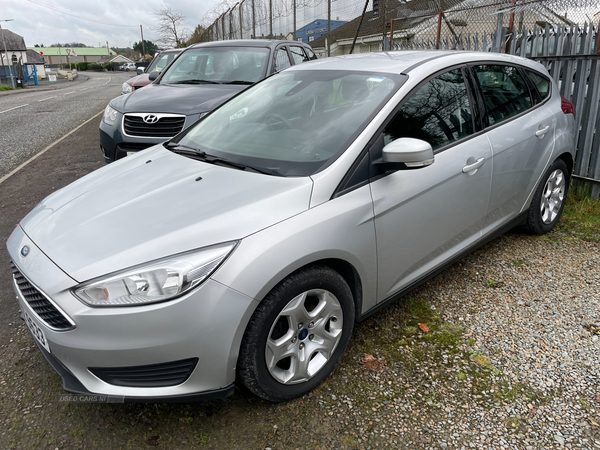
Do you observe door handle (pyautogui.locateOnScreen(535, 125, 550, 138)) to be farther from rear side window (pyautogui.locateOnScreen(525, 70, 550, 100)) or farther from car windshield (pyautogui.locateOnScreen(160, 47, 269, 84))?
car windshield (pyautogui.locateOnScreen(160, 47, 269, 84))

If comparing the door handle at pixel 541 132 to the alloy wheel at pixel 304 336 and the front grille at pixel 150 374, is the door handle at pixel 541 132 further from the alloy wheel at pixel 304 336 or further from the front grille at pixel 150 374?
the front grille at pixel 150 374

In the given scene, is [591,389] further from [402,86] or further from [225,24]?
[225,24]

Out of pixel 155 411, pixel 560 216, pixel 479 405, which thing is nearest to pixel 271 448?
pixel 155 411

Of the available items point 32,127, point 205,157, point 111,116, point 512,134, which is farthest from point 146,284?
point 32,127

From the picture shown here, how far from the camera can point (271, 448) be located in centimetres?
211

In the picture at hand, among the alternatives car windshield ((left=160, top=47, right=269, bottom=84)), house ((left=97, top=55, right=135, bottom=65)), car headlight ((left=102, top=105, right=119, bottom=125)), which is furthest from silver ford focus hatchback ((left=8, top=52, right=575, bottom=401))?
house ((left=97, top=55, right=135, bottom=65))

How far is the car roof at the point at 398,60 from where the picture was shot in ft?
9.72

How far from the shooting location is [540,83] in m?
3.93

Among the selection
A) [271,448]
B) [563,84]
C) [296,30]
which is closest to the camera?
[271,448]

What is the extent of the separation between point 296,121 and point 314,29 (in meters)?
10.2

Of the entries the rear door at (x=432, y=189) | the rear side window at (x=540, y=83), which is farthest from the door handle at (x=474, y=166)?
the rear side window at (x=540, y=83)

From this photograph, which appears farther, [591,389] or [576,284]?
[576,284]

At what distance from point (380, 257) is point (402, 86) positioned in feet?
3.35

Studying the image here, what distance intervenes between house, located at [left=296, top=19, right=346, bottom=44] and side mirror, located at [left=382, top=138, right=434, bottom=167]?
934cm
